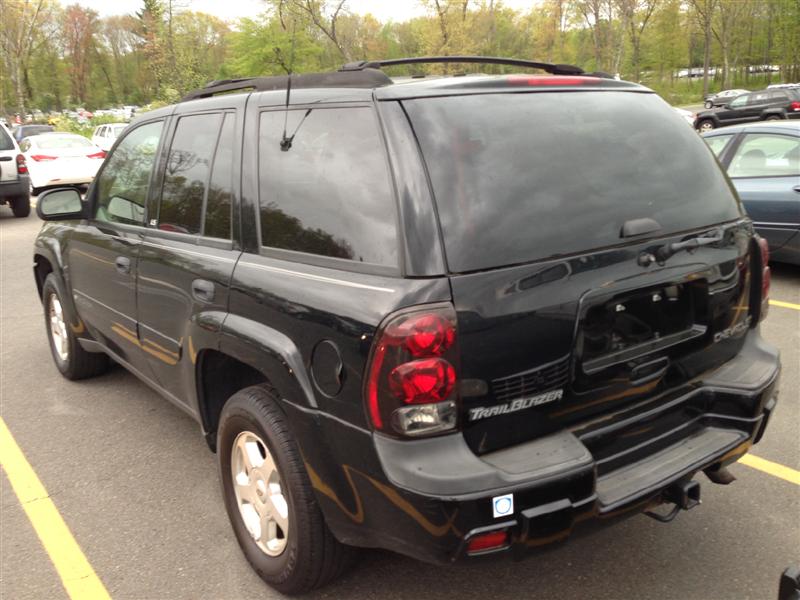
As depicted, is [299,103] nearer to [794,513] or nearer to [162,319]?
[162,319]

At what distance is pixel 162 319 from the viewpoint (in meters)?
3.36

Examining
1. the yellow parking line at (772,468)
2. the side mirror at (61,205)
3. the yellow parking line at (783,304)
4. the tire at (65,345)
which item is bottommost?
the yellow parking line at (783,304)

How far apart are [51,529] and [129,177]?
6.00ft

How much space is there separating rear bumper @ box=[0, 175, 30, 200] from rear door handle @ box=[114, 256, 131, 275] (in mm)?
12093

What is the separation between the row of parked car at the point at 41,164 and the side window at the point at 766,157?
1145cm

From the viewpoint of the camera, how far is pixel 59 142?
16688 mm

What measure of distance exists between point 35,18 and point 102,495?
53.4m

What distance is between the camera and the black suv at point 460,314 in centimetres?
210

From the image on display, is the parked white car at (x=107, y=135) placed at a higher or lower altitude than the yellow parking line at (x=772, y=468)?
higher

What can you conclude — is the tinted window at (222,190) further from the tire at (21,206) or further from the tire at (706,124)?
the tire at (706,124)

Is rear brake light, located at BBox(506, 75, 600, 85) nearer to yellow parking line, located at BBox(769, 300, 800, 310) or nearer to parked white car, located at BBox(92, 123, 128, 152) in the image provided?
yellow parking line, located at BBox(769, 300, 800, 310)

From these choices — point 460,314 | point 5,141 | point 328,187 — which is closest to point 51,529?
point 328,187

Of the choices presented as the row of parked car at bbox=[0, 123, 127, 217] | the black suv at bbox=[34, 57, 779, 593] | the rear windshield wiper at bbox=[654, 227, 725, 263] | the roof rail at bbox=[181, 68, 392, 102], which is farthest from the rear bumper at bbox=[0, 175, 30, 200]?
the rear windshield wiper at bbox=[654, 227, 725, 263]

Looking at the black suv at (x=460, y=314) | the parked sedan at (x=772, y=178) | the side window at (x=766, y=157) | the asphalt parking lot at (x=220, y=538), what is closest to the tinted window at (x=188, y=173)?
the black suv at (x=460, y=314)
